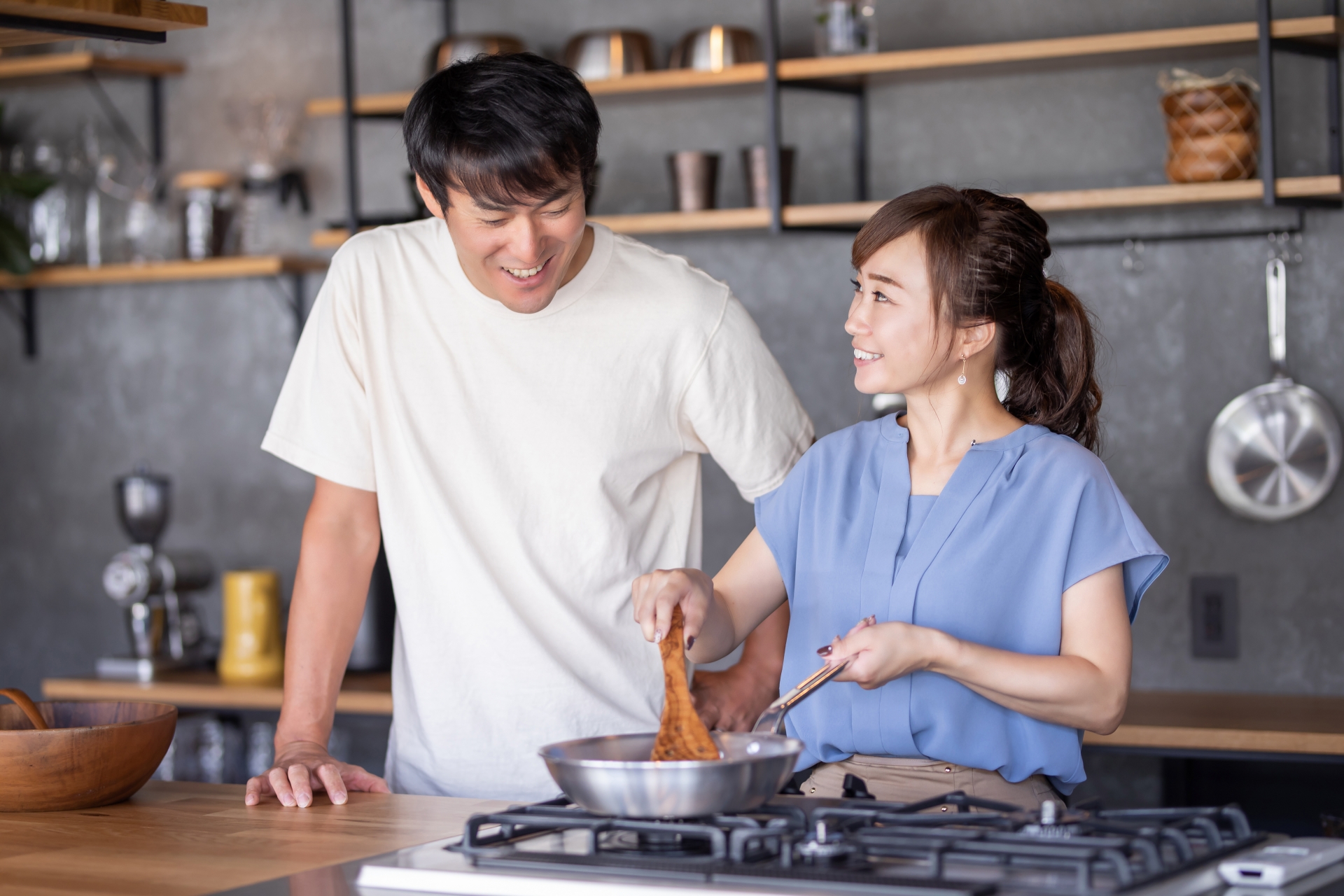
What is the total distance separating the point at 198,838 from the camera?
1.30 m

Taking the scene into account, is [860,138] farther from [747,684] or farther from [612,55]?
[747,684]

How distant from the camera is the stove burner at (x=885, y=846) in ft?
3.26

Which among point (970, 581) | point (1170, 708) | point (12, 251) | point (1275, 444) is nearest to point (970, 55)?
point (1275, 444)

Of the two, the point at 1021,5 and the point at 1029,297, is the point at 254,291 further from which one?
the point at 1029,297

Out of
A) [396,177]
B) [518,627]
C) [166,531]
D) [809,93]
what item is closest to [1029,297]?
[518,627]

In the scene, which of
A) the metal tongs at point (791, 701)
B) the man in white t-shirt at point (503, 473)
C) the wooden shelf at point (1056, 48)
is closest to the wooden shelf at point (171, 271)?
the wooden shelf at point (1056, 48)

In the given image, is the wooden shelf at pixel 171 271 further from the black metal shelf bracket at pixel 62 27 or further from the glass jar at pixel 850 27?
the black metal shelf bracket at pixel 62 27

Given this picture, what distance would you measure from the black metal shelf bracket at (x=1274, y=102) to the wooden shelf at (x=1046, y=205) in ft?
0.08

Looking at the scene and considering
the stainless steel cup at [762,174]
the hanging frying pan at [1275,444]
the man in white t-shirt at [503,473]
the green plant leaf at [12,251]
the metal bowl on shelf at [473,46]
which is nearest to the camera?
the man in white t-shirt at [503,473]

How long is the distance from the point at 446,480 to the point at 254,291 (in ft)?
6.59

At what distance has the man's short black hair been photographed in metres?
1.56

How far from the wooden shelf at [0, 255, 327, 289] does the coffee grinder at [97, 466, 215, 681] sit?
1.56ft

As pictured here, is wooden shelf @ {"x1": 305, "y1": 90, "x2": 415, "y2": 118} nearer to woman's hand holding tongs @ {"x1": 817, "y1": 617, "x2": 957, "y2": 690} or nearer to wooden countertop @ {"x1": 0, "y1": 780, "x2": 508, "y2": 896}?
wooden countertop @ {"x1": 0, "y1": 780, "x2": 508, "y2": 896}

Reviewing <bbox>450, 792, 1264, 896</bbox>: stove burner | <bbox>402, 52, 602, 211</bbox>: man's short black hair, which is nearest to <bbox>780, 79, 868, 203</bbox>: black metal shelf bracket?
<bbox>402, 52, 602, 211</bbox>: man's short black hair
